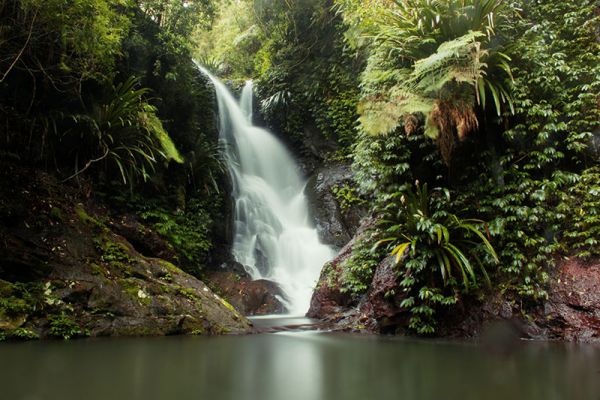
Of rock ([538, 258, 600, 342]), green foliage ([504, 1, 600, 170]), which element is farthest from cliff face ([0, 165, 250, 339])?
green foliage ([504, 1, 600, 170])

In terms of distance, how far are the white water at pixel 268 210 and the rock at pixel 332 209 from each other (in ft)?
0.89

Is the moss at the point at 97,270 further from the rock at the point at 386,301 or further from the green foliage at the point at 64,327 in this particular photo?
the rock at the point at 386,301

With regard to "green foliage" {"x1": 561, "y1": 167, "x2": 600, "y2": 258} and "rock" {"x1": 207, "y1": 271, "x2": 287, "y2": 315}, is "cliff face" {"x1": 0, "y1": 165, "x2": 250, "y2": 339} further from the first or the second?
"green foliage" {"x1": 561, "y1": 167, "x2": 600, "y2": 258}

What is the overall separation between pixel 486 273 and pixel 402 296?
1017mm

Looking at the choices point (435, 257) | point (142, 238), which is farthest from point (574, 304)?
point (142, 238)

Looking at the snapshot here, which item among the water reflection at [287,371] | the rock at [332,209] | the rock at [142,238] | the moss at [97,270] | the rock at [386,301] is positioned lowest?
the water reflection at [287,371]

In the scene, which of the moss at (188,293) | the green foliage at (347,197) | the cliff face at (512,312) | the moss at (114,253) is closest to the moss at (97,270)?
the moss at (114,253)

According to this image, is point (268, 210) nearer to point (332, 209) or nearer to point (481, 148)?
point (332, 209)

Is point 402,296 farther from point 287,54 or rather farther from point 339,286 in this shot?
point 287,54

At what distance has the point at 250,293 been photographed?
788 cm

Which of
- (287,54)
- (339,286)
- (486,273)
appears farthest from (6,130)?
(287,54)

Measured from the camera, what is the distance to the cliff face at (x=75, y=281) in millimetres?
3996

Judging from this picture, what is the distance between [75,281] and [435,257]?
4135 mm

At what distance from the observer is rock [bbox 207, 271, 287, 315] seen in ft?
25.3
